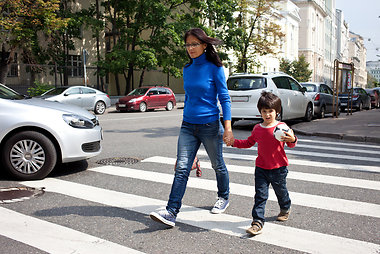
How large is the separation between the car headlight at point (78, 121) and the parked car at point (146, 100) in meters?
16.4

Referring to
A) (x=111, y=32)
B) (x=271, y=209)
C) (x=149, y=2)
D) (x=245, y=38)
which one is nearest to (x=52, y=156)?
(x=271, y=209)

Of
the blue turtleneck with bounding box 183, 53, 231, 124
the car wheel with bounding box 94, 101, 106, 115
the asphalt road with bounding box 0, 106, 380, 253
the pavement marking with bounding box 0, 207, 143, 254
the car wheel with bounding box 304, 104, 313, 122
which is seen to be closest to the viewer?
the pavement marking with bounding box 0, 207, 143, 254

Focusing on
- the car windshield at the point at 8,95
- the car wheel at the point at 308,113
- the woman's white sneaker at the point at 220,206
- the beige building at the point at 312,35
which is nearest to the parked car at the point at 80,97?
the car wheel at the point at 308,113

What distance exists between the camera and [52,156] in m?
5.93

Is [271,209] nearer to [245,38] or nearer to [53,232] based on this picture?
[53,232]

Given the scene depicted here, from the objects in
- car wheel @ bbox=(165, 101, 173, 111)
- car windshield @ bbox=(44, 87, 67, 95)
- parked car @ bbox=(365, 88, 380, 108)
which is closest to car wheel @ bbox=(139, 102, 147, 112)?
car wheel @ bbox=(165, 101, 173, 111)

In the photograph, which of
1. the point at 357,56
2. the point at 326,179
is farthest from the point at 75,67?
the point at 357,56

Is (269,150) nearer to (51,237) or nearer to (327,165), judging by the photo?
(51,237)

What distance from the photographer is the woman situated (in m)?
4.03

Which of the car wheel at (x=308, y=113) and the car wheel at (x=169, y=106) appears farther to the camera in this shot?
the car wheel at (x=169, y=106)

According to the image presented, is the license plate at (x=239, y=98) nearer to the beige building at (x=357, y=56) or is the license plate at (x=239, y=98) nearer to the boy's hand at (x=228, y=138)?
the boy's hand at (x=228, y=138)

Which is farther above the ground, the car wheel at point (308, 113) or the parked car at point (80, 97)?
the parked car at point (80, 97)

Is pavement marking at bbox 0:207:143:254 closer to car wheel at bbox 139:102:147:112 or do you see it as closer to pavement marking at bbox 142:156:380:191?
pavement marking at bbox 142:156:380:191

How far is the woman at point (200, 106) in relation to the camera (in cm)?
403
